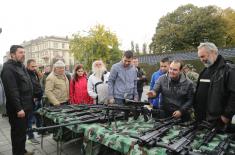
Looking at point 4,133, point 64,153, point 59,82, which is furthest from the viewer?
point 4,133

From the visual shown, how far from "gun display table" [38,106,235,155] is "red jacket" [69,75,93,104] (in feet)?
5.78

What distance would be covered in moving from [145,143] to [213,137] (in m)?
0.79

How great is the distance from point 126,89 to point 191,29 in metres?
36.1

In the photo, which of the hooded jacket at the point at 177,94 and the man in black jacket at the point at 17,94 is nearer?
the hooded jacket at the point at 177,94

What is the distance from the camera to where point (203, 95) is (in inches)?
132

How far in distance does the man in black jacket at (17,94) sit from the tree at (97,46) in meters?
33.2

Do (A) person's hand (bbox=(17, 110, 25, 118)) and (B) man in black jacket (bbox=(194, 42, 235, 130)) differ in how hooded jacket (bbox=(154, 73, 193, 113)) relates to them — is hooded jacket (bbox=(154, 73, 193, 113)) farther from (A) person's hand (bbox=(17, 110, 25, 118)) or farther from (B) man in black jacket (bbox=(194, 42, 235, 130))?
(A) person's hand (bbox=(17, 110, 25, 118))

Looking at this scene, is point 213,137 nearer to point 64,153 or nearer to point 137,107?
point 137,107

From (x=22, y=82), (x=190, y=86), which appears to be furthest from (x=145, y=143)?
(x=22, y=82)

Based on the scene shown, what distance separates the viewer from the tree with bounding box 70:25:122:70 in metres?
38.3

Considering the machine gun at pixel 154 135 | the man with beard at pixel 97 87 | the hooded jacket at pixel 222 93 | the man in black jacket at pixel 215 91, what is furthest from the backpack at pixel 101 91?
the hooded jacket at pixel 222 93

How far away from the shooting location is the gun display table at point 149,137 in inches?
82.4

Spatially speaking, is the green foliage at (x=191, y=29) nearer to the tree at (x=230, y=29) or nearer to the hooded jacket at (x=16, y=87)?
the tree at (x=230, y=29)

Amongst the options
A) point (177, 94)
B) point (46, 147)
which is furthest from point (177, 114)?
point (46, 147)
